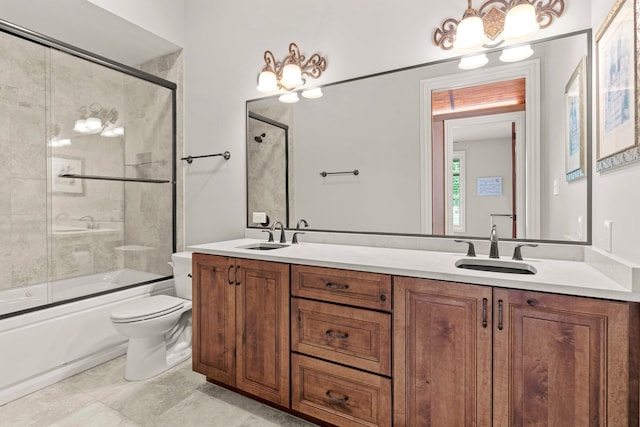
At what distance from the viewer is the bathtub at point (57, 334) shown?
1985mm

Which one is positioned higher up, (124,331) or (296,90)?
(296,90)

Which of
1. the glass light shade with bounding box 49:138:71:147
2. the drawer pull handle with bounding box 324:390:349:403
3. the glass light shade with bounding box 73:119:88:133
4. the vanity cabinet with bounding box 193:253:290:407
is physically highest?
the glass light shade with bounding box 73:119:88:133

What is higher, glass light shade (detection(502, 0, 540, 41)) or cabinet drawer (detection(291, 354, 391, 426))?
glass light shade (detection(502, 0, 540, 41))

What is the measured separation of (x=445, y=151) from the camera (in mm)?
1862

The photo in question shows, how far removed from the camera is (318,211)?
2307 millimetres

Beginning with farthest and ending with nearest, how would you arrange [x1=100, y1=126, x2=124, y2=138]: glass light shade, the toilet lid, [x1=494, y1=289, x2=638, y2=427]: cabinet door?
[x1=100, y1=126, x2=124, y2=138]: glass light shade
the toilet lid
[x1=494, y1=289, x2=638, y2=427]: cabinet door

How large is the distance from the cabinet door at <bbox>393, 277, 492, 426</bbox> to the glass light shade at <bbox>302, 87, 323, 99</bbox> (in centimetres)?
147

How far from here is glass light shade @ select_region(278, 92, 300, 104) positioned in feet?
7.81

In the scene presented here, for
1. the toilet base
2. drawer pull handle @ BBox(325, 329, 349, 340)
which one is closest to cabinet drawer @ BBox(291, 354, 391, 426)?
drawer pull handle @ BBox(325, 329, 349, 340)

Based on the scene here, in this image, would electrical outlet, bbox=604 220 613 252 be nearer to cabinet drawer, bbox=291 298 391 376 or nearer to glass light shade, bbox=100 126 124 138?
cabinet drawer, bbox=291 298 391 376

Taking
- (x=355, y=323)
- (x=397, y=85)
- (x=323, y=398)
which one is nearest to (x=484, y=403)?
(x=355, y=323)

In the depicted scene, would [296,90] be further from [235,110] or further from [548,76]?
[548,76]

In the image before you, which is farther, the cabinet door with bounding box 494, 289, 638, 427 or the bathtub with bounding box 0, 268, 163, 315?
the bathtub with bounding box 0, 268, 163, 315

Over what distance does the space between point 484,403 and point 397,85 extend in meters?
1.69
